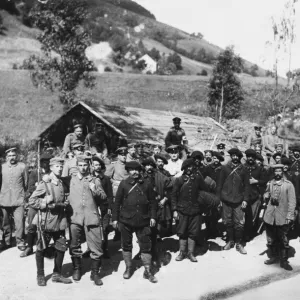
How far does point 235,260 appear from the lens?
303 inches

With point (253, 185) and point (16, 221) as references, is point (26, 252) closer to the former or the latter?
point (16, 221)

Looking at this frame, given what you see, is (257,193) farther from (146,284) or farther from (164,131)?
(164,131)

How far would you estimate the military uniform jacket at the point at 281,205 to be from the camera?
24.3ft

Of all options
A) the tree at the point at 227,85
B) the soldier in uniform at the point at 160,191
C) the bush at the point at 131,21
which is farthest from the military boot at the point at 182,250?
the bush at the point at 131,21

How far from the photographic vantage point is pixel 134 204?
6.79 m

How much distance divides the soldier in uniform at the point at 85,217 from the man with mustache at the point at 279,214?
3.05m

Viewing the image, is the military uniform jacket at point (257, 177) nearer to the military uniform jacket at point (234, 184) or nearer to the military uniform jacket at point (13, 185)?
the military uniform jacket at point (234, 184)

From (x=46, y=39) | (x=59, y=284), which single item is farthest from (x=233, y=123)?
(x=59, y=284)

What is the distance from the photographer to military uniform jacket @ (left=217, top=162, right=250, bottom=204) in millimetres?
8016

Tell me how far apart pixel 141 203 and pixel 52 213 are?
140cm

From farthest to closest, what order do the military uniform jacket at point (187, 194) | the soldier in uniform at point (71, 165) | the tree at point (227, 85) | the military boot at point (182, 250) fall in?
the tree at point (227, 85)
the soldier in uniform at point (71, 165)
the military boot at point (182, 250)
the military uniform jacket at point (187, 194)

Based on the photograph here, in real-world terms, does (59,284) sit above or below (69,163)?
below

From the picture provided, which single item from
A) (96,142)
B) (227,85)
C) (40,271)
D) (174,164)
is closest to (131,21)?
(227,85)

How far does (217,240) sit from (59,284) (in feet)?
11.7
